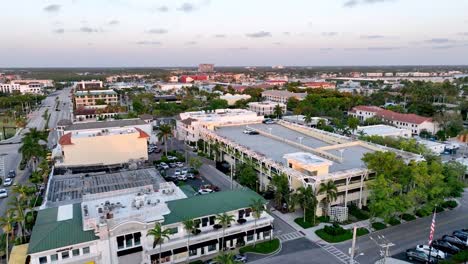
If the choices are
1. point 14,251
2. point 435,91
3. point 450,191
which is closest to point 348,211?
point 450,191

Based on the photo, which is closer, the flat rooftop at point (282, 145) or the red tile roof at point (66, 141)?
the flat rooftop at point (282, 145)

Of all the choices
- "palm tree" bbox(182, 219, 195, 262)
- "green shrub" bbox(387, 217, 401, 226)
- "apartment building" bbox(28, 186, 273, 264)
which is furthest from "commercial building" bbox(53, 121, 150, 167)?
"green shrub" bbox(387, 217, 401, 226)

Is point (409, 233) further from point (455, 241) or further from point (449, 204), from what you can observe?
point (449, 204)

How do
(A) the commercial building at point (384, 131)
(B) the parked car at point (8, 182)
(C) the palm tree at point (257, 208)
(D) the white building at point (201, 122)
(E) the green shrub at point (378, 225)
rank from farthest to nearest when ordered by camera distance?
(A) the commercial building at point (384, 131) → (D) the white building at point (201, 122) → (B) the parked car at point (8, 182) → (E) the green shrub at point (378, 225) → (C) the palm tree at point (257, 208)

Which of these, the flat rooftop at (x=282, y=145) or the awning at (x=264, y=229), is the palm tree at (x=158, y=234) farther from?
the flat rooftop at (x=282, y=145)

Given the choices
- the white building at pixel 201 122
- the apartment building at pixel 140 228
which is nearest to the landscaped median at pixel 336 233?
the apartment building at pixel 140 228

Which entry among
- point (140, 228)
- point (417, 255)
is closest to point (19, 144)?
point (140, 228)

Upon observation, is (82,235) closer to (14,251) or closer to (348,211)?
(14,251)

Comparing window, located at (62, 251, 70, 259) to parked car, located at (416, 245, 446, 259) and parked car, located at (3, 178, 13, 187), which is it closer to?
parked car, located at (3, 178, 13, 187)
